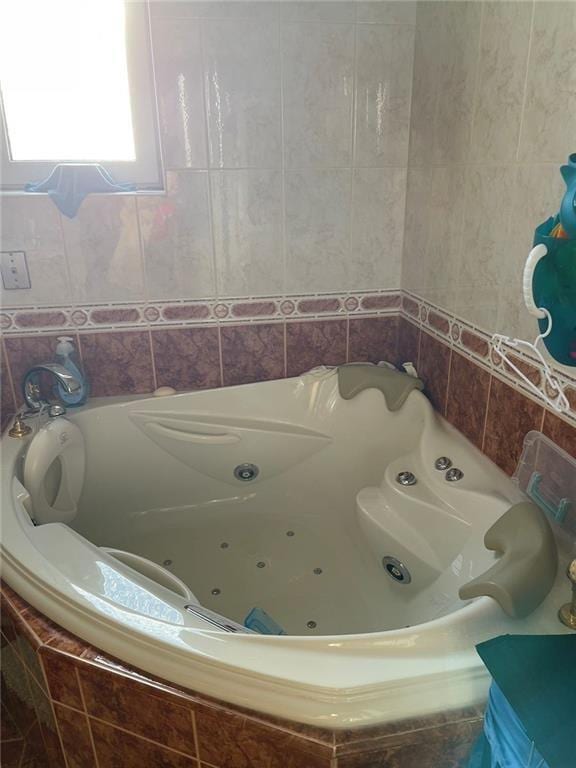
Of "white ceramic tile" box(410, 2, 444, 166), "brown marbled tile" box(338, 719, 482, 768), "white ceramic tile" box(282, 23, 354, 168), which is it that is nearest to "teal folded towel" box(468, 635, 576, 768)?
"brown marbled tile" box(338, 719, 482, 768)

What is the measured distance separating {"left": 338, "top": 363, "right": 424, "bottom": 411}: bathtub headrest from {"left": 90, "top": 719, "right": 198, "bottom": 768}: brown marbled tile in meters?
1.13

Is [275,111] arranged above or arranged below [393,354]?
above

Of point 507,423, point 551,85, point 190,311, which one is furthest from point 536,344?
point 190,311

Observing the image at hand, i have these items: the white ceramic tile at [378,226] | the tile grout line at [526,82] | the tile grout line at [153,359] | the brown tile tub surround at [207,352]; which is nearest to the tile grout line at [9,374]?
the brown tile tub surround at [207,352]

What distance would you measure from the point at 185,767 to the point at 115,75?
71.1 inches

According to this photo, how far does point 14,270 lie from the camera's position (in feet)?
5.69

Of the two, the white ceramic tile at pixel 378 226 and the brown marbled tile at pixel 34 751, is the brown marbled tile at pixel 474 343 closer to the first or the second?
the white ceramic tile at pixel 378 226

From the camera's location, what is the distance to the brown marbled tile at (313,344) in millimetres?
1958

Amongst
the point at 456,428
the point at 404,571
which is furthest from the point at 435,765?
the point at 456,428

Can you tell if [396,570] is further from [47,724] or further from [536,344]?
[47,724]

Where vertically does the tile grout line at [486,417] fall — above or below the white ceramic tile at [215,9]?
below

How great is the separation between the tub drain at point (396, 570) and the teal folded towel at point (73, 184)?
1.33m

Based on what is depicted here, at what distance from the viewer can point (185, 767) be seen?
0.95 metres

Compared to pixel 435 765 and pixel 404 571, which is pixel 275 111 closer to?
pixel 404 571
